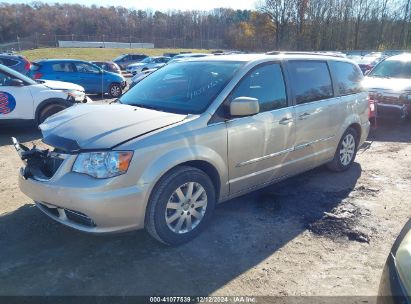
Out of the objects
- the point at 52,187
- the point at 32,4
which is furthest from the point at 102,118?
the point at 32,4

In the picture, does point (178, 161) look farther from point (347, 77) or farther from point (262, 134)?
point (347, 77)

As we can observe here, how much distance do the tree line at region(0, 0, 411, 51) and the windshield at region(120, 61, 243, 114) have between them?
2001 inches

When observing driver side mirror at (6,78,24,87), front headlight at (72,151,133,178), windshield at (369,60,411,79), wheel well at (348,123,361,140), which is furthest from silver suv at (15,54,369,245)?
windshield at (369,60,411,79)

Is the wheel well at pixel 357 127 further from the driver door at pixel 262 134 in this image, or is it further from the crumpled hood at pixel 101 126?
the crumpled hood at pixel 101 126

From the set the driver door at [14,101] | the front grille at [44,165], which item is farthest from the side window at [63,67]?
the front grille at [44,165]

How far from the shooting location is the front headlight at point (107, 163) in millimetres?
3127

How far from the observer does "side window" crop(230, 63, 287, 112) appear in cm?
401

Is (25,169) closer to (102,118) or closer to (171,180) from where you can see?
(102,118)

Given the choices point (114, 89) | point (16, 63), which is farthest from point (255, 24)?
point (16, 63)

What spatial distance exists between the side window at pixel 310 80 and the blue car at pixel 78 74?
9.93m

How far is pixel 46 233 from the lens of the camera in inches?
150

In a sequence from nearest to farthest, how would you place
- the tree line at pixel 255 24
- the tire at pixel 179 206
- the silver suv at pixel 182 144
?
the silver suv at pixel 182 144
the tire at pixel 179 206
the tree line at pixel 255 24

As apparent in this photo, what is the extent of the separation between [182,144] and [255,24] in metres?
66.5

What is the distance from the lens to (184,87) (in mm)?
4219
